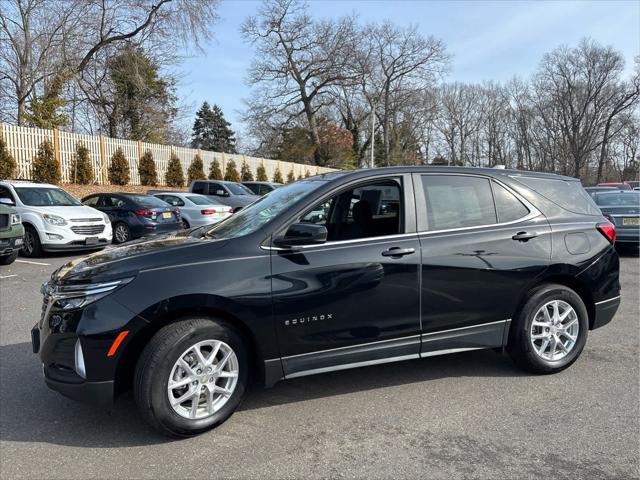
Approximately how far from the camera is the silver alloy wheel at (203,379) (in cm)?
302

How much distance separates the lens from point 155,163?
81.0 ft

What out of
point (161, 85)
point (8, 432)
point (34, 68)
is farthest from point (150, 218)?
point (161, 85)

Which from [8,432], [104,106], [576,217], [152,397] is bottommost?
[8,432]

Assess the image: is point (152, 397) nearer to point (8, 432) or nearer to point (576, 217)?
point (8, 432)

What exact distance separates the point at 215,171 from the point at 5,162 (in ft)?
40.9

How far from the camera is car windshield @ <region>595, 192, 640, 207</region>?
1149cm

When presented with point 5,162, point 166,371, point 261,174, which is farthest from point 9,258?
point 261,174

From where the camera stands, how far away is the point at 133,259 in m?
3.14

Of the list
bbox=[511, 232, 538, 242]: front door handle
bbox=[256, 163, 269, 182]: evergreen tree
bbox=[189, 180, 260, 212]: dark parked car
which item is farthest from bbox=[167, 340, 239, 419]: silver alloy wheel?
bbox=[256, 163, 269, 182]: evergreen tree

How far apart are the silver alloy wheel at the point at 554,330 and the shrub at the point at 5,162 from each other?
18693mm

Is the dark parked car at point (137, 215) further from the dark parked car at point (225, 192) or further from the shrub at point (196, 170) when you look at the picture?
the shrub at point (196, 170)

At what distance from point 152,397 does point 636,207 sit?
38.3 feet

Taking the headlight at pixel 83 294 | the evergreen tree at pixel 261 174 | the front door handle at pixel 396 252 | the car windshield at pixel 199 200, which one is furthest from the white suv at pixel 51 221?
the evergreen tree at pixel 261 174

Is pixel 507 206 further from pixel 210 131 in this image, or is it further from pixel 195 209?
pixel 210 131
